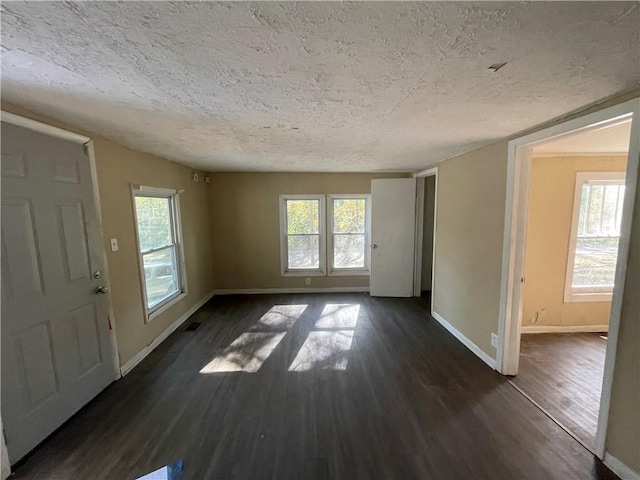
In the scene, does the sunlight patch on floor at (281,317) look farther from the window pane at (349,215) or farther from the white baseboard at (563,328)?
the white baseboard at (563,328)

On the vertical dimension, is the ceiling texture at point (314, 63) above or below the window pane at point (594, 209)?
above

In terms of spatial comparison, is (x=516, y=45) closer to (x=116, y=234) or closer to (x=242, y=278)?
(x=116, y=234)

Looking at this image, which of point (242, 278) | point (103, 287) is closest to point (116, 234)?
point (103, 287)

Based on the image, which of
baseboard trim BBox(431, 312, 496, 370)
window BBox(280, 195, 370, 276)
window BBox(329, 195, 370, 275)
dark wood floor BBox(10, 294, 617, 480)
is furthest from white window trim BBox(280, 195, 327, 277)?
baseboard trim BBox(431, 312, 496, 370)

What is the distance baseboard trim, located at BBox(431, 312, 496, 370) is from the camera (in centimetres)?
261

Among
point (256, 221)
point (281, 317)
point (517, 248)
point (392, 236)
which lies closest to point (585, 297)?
point (517, 248)

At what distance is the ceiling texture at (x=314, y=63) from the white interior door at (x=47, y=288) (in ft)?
1.26

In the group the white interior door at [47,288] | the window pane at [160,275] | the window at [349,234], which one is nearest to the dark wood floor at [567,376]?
the window at [349,234]

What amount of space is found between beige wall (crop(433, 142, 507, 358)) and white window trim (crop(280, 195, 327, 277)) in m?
1.98

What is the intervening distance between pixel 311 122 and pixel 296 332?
250cm

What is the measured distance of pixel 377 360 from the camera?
2.73 meters

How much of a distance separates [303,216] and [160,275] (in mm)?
2461

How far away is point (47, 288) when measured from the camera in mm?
1804

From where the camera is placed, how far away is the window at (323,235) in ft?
16.0
